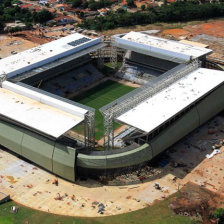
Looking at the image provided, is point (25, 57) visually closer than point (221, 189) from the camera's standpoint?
No

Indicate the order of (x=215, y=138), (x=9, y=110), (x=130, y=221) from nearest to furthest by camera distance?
1. (x=130, y=221)
2. (x=9, y=110)
3. (x=215, y=138)

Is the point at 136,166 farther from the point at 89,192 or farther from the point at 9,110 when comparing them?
the point at 9,110

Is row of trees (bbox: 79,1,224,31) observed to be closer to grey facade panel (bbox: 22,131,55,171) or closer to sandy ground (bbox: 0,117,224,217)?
grey facade panel (bbox: 22,131,55,171)

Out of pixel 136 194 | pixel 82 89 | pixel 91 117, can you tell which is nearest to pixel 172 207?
pixel 136 194

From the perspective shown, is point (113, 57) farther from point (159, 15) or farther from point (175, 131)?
point (159, 15)

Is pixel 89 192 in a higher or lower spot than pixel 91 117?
lower

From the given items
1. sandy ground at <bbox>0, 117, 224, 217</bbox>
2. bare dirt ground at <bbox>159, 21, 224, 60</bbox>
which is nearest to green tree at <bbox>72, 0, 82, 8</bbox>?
bare dirt ground at <bbox>159, 21, 224, 60</bbox>

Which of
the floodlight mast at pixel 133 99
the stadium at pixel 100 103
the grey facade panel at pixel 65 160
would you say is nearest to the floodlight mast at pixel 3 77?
the stadium at pixel 100 103

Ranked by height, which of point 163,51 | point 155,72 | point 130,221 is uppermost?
point 163,51
